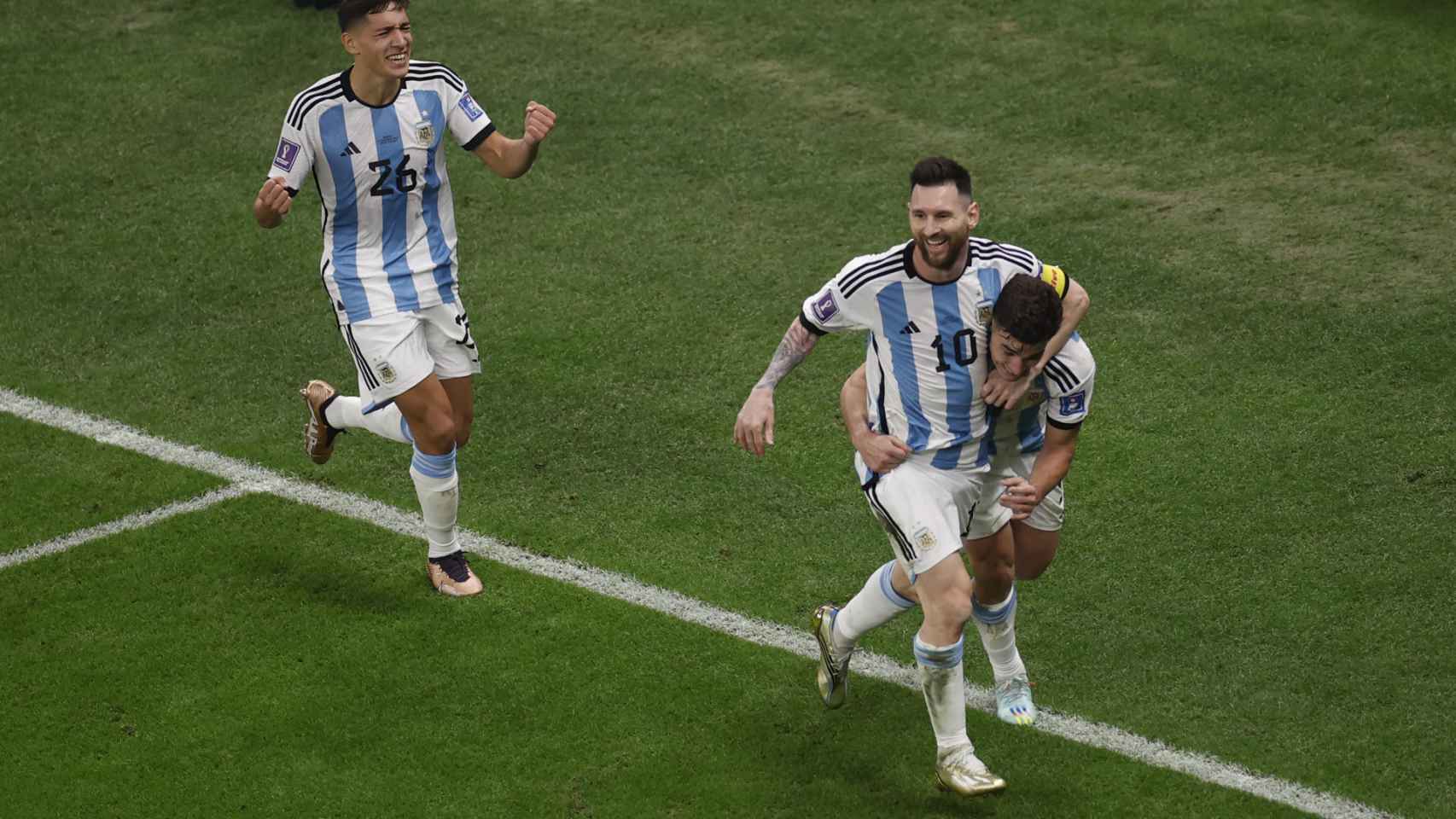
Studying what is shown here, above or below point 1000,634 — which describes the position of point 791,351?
above

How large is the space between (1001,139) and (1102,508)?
4063 millimetres

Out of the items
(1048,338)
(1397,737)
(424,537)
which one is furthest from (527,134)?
(1397,737)

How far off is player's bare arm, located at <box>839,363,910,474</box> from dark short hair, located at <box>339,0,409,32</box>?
2.21m

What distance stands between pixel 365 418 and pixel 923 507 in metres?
2.80

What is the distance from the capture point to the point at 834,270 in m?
9.59

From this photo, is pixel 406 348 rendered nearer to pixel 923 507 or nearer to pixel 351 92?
pixel 351 92

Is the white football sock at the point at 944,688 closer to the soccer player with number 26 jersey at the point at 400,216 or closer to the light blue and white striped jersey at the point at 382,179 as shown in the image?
the soccer player with number 26 jersey at the point at 400,216

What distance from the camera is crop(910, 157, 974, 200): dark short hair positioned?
17.7 ft

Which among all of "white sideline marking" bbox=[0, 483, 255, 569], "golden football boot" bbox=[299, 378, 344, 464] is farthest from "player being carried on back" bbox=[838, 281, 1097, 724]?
"white sideline marking" bbox=[0, 483, 255, 569]

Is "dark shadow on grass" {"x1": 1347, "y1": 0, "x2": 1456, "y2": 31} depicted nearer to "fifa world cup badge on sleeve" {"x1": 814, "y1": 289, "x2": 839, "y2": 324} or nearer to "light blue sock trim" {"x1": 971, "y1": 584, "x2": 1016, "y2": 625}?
"light blue sock trim" {"x1": 971, "y1": 584, "x2": 1016, "y2": 625}

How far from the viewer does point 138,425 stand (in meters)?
8.39

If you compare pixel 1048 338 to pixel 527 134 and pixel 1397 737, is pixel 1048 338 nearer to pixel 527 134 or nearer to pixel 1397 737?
pixel 1397 737

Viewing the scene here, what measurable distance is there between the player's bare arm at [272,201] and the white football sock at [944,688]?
2835 millimetres

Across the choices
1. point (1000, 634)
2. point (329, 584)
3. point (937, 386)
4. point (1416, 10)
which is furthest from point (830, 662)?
point (1416, 10)
